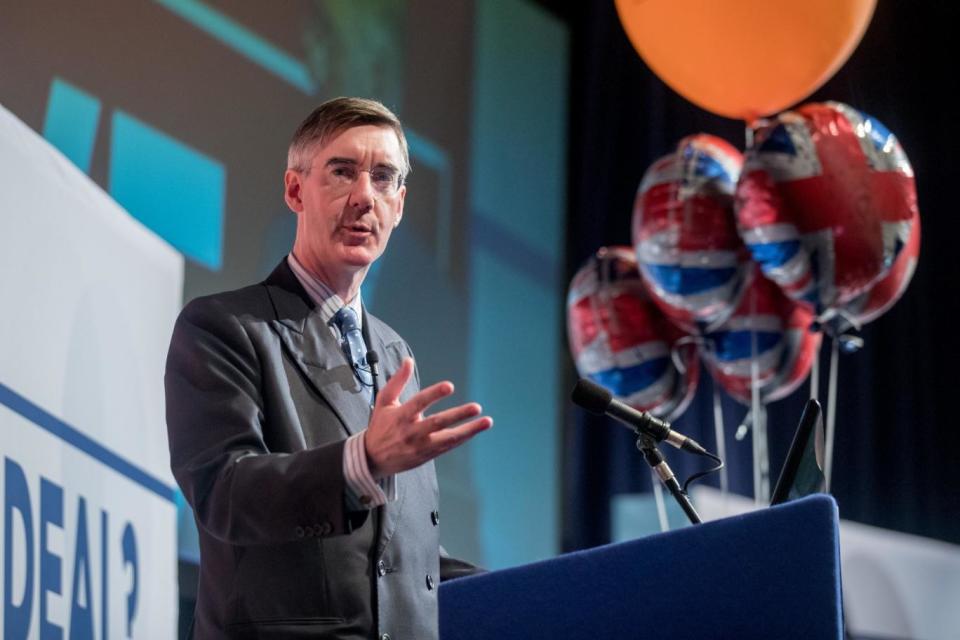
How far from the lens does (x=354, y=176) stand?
6.21 ft

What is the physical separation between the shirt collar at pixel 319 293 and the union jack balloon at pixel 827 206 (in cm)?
166

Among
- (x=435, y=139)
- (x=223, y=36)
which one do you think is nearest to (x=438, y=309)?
(x=435, y=139)

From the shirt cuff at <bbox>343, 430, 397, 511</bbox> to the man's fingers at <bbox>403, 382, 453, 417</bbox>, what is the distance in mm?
95

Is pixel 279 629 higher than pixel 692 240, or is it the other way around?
pixel 692 240

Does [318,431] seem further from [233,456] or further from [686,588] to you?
[686,588]

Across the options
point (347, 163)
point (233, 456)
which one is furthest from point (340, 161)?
point (233, 456)

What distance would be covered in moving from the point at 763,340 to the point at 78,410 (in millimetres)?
1928

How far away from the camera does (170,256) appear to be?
9.77 feet

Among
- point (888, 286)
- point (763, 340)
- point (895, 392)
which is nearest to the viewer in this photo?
point (888, 286)

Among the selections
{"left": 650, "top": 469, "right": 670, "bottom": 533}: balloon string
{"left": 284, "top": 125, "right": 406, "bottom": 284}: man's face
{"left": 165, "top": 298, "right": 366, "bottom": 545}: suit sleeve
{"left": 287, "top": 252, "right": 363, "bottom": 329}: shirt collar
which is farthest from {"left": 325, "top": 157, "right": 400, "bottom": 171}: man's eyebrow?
{"left": 650, "top": 469, "right": 670, "bottom": 533}: balloon string

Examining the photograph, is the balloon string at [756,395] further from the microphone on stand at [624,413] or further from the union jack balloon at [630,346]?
the microphone on stand at [624,413]

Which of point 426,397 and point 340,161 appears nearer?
point 426,397

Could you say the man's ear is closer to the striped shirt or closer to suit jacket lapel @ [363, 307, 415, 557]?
suit jacket lapel @ [363, 307, 415, 557]

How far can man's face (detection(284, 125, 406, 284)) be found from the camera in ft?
6.13
